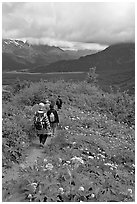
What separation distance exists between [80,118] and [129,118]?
5973 millimetres

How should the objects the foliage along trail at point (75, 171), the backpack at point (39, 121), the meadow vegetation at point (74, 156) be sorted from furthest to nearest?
the backpack at point (39, 121) → the meadow vegetation at point (74, 156) → the foliage along trail at point (75, 171)

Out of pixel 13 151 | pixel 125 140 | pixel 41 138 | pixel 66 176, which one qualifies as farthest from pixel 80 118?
pixel 66 176

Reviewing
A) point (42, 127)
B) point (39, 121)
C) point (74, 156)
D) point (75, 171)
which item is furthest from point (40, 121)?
point (75, 171)

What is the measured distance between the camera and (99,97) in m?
27.2

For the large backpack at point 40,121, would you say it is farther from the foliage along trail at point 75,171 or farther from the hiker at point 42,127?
the foliage along trail at point 75,171

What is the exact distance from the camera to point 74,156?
1145cm

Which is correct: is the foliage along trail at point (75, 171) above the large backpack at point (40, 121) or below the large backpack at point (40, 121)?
below

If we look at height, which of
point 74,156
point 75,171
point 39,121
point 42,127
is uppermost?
point 39,121

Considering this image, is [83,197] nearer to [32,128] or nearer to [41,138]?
[41,138]

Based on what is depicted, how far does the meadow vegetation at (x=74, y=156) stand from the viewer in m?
8.62

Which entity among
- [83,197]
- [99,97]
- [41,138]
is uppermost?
[99,97]

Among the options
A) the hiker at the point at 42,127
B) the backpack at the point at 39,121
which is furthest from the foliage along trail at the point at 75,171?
the backpack at the point at 39,121

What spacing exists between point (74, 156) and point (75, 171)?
68.3 inches

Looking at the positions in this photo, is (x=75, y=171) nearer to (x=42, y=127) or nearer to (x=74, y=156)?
(x=74, y=156)
